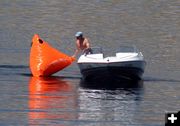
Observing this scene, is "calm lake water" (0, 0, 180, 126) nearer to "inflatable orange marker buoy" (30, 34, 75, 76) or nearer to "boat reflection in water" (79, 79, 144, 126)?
"boat reflection in water" (79, 79, 144, 126)

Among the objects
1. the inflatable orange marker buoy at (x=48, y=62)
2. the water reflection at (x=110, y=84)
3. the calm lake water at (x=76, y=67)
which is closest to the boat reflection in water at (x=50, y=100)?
the calm lake water at (x=76, y=67)

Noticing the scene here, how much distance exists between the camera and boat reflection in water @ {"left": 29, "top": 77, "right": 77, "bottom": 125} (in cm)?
3189

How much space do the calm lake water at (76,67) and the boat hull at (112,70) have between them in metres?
A: 0.62

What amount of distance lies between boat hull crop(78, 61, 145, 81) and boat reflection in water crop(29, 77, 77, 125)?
89cm

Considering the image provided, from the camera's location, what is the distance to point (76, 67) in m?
47.2

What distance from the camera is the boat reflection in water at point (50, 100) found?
31892 millimetres

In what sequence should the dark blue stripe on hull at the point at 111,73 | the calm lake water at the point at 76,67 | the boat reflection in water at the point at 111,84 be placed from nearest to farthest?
the calm lake water at the point at 76,67
the dark blue stripe on hull at the point at 111,73
the boat reflection in water at the point at 111,84

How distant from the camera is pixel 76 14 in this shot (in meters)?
81.2

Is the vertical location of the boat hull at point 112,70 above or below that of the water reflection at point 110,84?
above

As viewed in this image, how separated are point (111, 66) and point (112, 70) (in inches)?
10.9

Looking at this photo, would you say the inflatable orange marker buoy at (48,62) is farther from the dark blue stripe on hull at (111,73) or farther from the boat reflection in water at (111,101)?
the dark blue stripe on hull at (111,73)

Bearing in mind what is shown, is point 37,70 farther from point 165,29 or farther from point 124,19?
point 124,19

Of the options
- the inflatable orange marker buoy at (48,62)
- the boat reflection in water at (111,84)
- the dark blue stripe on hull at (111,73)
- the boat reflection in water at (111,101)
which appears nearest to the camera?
the boat reflection in water at (111,101)

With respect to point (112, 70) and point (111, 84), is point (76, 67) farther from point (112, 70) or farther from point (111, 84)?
point (112, 70)
